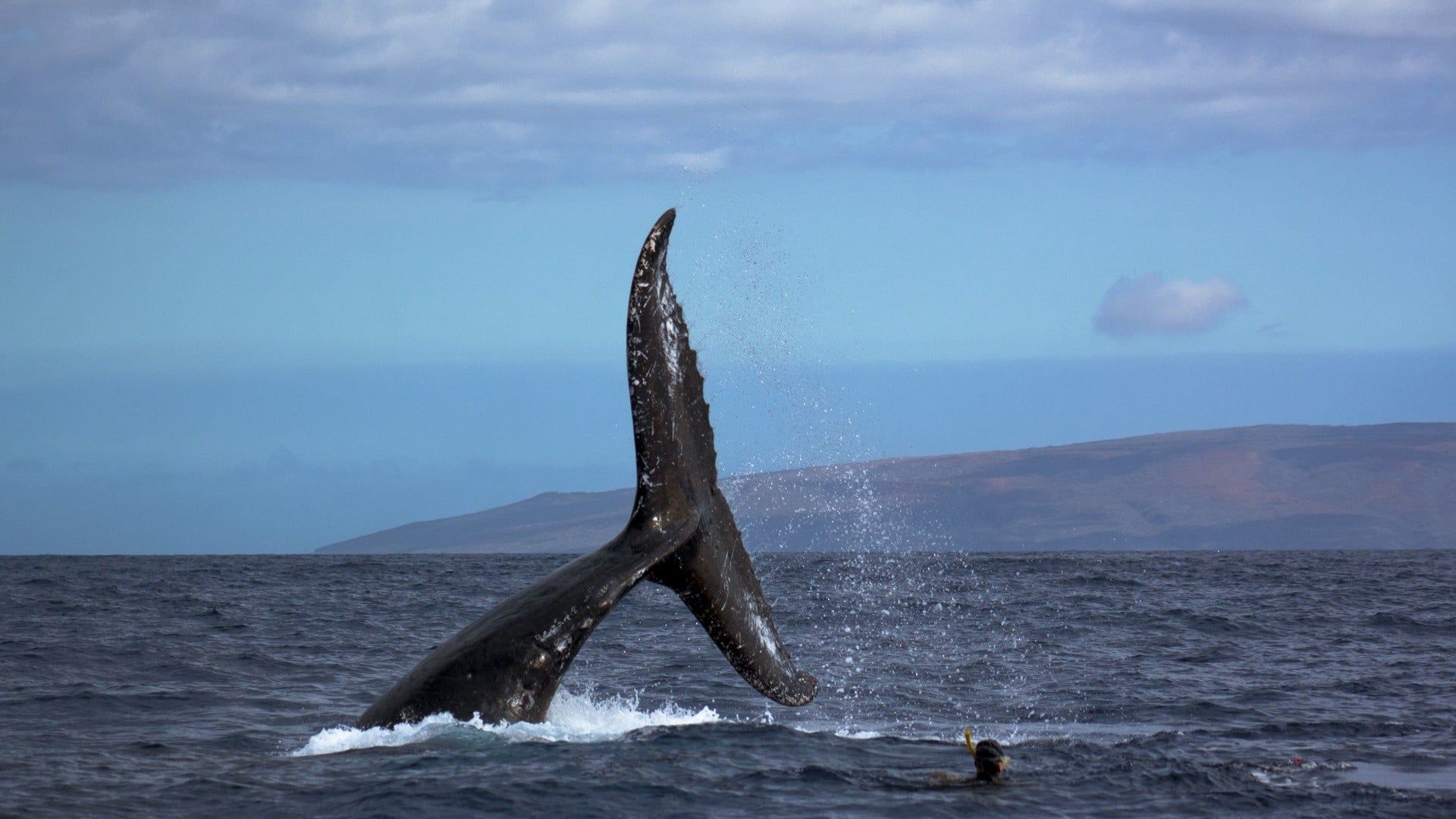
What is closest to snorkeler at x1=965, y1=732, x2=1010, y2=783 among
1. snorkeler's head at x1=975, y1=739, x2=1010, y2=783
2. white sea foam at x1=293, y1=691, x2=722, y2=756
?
snorkeler's head at x1=975, y1=739, x2=1010, y2=783

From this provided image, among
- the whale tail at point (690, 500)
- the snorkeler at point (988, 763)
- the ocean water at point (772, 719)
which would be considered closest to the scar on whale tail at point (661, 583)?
the whale tail at point (690, 500)

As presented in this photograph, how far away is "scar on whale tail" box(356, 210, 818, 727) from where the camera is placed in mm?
11688

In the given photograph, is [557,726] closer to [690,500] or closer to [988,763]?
[690,500]

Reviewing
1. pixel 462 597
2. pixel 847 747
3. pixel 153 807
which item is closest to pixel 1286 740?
pixel 847 747

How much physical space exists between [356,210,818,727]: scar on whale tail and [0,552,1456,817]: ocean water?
0.51m

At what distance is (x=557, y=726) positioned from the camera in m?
14.1

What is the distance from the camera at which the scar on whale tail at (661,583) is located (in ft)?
38.3

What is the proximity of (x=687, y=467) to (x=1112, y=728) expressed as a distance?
662 cm

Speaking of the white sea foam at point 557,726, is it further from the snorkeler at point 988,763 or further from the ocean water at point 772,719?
the snorkeler at point 988,763

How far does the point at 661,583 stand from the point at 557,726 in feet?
9.81

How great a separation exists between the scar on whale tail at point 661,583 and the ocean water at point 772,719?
1.68 ft

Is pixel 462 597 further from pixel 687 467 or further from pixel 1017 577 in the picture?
pixel 687 467

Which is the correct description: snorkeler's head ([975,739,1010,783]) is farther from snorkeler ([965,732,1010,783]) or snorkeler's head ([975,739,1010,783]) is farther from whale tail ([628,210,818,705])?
whale tail ([628,210,818,705])

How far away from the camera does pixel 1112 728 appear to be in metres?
15.9
